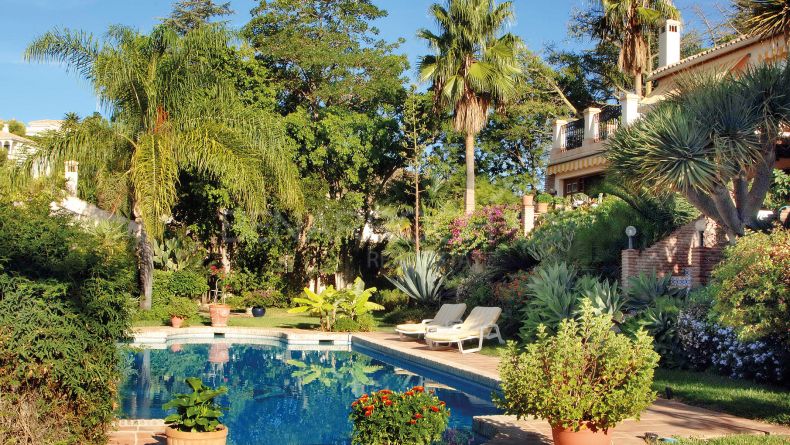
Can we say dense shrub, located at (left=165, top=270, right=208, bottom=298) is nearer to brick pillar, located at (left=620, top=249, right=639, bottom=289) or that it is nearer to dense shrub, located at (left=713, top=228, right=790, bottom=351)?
brick pillar, located at (left=620, top=249, right=639, bottom=289)

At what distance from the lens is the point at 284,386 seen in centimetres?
1341

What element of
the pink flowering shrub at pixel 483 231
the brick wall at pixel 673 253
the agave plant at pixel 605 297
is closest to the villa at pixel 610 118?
the pink flowering shrub at pixel 483 231

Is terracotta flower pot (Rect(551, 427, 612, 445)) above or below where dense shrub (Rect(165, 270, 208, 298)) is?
below

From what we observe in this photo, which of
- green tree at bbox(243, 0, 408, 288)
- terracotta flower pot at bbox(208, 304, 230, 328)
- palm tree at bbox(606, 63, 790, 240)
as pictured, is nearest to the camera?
palm tree at bbox(606, 63, 790, 240)

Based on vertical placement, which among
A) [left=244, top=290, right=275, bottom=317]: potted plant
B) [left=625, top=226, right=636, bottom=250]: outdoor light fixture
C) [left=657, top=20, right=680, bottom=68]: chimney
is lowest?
[left=244, top=290, right=275, bottom=317]: potted plant

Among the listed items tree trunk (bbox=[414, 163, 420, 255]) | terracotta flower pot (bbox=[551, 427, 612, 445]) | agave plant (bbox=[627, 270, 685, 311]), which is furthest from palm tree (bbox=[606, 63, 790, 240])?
tree trunk (bbox=[414, 163, 420, 255])

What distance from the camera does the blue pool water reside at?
390 inches

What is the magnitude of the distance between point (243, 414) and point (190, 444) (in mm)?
4227

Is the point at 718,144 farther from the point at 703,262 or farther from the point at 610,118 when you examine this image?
the point at 610,118

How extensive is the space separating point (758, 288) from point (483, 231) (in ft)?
46.5

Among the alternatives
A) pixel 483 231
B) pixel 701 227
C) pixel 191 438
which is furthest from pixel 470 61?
pixel 191 438

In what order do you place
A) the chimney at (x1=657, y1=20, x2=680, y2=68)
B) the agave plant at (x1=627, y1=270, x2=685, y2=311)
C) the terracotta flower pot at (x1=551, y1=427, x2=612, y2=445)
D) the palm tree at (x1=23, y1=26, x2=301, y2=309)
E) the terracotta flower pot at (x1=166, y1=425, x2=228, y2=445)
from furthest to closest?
the chimney at (x1=657, y1=20, x2=680, y2=68) < the palm tree at (x1=23, y1=26, x2=301, y2=309) < the agave plant at (x1=627, y1=270, x2=685, y2=311) < the terracotta flower pot at (x1=166, y1=425, x2=228, y2=445) < the terracotta flower pot at (x1=551, y1=427, x2=612, y2=445)

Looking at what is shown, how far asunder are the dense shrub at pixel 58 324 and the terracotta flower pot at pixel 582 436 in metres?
3.66

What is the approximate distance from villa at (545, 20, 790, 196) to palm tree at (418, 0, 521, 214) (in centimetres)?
311
